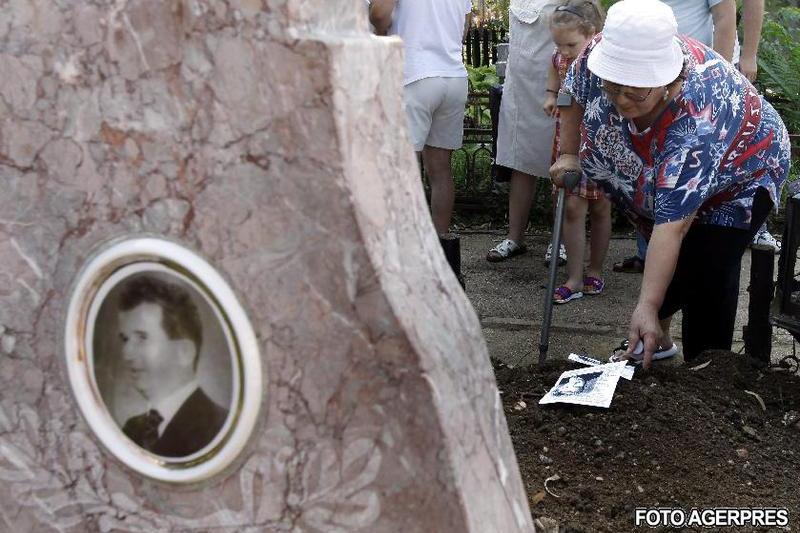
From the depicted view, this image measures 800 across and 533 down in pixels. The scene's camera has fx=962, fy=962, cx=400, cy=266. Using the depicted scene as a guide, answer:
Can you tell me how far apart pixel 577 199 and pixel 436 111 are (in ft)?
2.65

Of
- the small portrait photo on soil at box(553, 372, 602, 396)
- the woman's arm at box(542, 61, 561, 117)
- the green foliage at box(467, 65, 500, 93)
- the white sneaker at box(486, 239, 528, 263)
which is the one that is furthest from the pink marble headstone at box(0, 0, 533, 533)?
the green foliage at box(467, 65, 500, 93)

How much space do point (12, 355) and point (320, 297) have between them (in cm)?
64

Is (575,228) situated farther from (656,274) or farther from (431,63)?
(656,274)

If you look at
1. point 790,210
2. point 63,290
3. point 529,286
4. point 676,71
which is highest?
point 676,71

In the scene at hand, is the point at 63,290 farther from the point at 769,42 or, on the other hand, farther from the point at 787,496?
the point at 769,42

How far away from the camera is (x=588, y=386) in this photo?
317 cm

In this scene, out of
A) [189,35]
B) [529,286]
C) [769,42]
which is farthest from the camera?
[769,42]

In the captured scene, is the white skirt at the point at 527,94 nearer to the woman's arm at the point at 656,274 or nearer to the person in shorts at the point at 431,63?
the person in shorts at the point at 431,63

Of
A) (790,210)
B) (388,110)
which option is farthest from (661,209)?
(388,110)

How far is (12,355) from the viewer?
1806 millimetres

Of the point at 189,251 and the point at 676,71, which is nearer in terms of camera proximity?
the point at 189,251

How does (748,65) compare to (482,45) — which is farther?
(482,45)

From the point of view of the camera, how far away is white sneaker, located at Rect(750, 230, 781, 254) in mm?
3486

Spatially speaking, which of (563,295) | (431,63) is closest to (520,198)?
(563,295)
